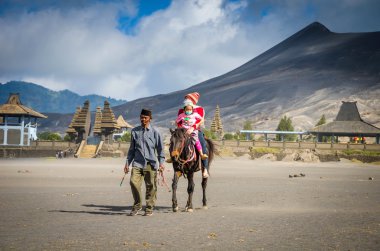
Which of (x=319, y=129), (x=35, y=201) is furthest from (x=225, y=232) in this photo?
(x=319, y=129)

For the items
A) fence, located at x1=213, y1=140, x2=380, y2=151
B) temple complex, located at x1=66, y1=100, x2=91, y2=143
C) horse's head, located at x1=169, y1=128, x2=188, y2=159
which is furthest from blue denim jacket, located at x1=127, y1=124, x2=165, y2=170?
fence, located at x1=213, y1=140, x2=380, y2=151

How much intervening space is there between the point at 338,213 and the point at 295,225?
2.31 meters

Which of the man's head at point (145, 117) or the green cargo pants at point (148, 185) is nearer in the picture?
the green cargo pants at point (148, 185)

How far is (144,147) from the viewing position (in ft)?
33.6

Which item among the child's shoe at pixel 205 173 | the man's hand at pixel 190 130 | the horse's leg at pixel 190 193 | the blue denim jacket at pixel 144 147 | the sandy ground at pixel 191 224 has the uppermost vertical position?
the man's hand at pixel 190 130

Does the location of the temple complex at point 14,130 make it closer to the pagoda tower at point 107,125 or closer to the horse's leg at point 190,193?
the pagoda tower at point 107,125

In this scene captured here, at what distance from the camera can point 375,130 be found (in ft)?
276

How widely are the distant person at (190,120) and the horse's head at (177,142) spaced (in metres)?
0.33

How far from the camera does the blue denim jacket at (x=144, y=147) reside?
1017 cm

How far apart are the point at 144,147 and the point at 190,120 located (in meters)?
1.49

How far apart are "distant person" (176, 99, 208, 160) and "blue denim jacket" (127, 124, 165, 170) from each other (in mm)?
907

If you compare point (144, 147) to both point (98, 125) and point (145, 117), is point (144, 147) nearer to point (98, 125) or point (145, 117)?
point (145, 117)

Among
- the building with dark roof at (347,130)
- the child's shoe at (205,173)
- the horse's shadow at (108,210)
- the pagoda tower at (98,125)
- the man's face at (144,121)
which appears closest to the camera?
the horse's shadow at (108,210)

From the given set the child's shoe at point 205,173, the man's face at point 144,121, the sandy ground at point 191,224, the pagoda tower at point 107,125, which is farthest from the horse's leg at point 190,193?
the pagoda tower at point 107,125
